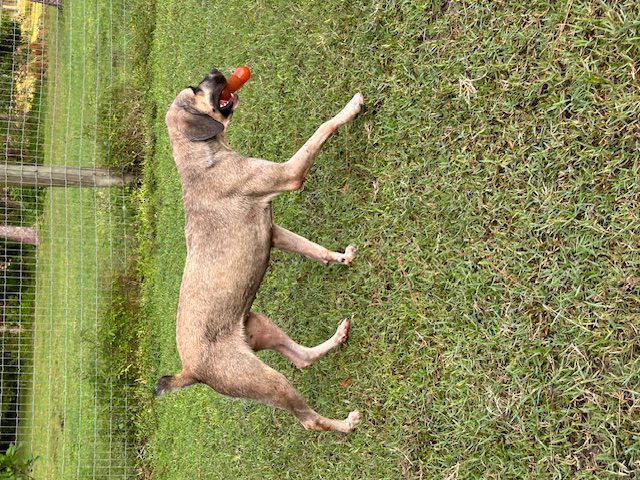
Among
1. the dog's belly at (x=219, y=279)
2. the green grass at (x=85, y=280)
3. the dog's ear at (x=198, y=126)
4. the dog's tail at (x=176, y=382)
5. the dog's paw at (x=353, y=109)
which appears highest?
the dog's paw at (x=353, y=109)

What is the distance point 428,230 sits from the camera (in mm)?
4723

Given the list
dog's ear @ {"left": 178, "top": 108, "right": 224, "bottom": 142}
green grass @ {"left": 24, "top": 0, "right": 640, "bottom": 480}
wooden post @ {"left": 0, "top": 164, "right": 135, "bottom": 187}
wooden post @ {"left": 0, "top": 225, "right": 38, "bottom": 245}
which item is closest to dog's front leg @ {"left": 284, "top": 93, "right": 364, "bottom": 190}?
green grass @ {"left": 24, "top": 0, "right": 640, "bottom": 480}

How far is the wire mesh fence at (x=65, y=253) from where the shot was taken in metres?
10.7

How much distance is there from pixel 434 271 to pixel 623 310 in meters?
1.47

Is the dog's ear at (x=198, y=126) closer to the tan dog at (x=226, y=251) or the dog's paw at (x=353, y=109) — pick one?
the tan dog at (x=226, y=251)

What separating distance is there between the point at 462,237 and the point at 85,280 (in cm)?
865

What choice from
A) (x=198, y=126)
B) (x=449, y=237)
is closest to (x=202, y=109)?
(x=198, y=126)

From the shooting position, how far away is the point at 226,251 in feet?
16.8

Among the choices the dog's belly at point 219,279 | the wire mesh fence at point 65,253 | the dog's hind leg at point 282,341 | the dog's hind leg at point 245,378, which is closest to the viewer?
the dog's hind leg at point 245,378

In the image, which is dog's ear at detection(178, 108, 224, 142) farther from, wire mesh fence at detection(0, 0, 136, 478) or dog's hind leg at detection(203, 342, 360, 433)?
wire mesh fence at detection(0, 0, 136, 478)

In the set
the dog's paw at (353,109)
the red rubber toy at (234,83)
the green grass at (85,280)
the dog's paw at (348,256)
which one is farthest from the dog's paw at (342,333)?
the green grass at (85,280)

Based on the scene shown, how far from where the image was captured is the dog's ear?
521 cm

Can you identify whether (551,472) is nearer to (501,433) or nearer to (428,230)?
(501,433)

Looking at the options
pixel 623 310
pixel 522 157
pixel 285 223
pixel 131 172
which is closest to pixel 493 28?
pixel 522 157
